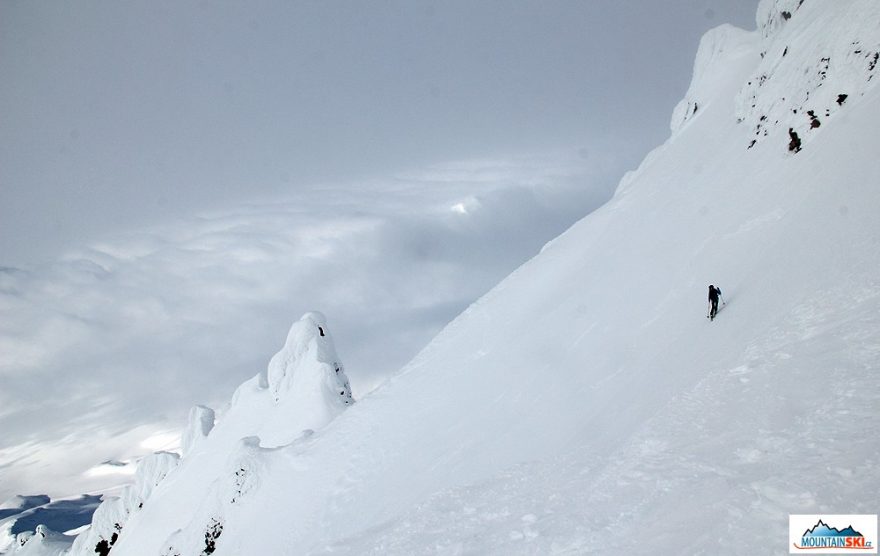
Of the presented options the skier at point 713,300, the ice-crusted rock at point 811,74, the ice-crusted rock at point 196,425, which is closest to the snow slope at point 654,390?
the ice-crusted rock at point 811,74

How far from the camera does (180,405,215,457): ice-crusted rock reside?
65500mm

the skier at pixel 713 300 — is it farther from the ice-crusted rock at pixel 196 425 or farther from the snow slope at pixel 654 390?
the ice-crusted rock at pixel 196 425

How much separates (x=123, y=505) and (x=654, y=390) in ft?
252

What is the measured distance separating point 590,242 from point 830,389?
28.8 meters

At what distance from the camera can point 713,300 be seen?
53.2 feet

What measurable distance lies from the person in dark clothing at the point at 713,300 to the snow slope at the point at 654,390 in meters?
0.74

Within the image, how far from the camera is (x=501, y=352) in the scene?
92.3ft

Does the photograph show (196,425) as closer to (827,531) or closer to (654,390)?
(654,390)

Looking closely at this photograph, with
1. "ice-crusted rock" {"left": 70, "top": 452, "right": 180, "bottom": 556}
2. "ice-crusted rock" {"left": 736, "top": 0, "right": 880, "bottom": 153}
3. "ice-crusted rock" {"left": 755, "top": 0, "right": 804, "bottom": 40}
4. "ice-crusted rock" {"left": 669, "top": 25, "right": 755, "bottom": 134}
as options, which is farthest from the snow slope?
"ice-crusted rock" {"left": 70, "top": 452, "right": 180, "bottom": 556}

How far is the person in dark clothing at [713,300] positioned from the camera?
16031 millimetres

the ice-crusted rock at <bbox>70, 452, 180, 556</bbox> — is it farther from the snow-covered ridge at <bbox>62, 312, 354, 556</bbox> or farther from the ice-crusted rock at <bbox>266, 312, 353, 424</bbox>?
the ice-crusted rock at <bbox>266, 312, 353, 424</bbox>

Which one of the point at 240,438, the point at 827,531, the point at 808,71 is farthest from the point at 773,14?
the point at 240,438

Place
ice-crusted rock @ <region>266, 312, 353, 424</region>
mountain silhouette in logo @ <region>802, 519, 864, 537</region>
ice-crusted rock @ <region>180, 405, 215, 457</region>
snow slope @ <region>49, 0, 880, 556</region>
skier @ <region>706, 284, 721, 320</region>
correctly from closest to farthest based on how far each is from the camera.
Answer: mountain silhouette in logo @ <region>802, 519, 864, 537</region> < snow slope @ <region>49, 0, 880, 556</region> < skier @ <region>706, 284, 721, 320</region> < ice-crusted rock @ <region>266, 312, 353, 424</region> < ice-crusted rock @ <region>180, 405, 215, 457</region>

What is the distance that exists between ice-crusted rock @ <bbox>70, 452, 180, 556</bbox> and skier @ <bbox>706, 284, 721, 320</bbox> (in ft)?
226
